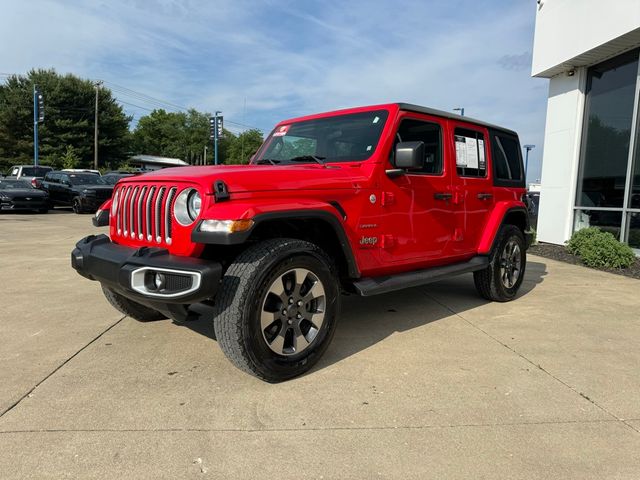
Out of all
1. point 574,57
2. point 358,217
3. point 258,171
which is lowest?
point 358,217

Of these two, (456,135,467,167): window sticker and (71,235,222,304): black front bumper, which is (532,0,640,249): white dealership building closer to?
(456,135,467,167): window sticker

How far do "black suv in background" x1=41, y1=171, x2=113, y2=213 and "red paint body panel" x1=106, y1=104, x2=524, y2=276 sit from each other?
14291mm

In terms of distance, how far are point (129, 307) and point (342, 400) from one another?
82.1 inches

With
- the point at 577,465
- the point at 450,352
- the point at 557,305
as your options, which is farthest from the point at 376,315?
the point at 577,465

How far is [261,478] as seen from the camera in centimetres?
203

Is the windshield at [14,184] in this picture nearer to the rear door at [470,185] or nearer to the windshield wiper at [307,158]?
the windshield wiper at [307,158]

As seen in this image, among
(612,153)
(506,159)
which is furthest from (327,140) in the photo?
(612,153)

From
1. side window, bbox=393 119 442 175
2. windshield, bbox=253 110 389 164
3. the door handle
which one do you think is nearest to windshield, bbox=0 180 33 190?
windshield, bbox=253 110 389 164

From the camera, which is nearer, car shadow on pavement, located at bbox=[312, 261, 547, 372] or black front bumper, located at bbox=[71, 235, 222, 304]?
black front bumper, located at bbox=[71, 235, 222, 304]

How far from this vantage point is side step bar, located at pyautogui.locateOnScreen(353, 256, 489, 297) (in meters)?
3.45

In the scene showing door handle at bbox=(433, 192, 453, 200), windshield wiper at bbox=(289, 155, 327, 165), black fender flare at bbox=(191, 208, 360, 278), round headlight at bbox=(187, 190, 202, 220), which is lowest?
black fender flare at bbox=(191, 208, 360, 278)

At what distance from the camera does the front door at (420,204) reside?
12.2 feet

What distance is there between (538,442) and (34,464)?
94.3 inches

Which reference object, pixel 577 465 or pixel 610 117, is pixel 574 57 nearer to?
pixel 610 117
